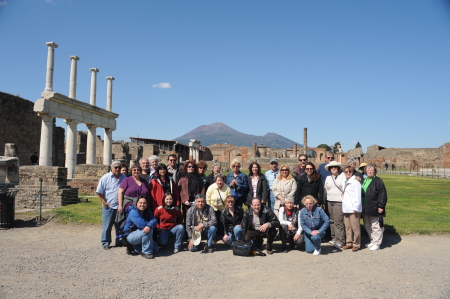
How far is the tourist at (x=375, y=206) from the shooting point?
675cm

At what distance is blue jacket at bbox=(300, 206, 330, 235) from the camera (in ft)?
21.2

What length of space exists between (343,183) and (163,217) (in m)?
3.66

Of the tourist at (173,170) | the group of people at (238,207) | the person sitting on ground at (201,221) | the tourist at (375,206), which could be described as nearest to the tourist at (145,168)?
the group of people at (238,207)

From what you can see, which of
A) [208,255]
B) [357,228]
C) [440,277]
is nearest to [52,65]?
[208,255]

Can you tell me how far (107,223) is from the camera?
22.4ft

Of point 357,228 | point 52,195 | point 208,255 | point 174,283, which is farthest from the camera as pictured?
point 52,195

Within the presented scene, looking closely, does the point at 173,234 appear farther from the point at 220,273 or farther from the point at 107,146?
the point at 107,146

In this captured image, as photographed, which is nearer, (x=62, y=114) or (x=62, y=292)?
(x=62, y=292)

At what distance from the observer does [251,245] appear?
6.32 metres

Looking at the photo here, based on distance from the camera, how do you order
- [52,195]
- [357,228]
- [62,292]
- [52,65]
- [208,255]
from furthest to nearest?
[52,65]
[52,195]
[357,228]
[208,255]
[62,292]

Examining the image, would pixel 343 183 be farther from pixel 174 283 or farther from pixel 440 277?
pixel 174 283

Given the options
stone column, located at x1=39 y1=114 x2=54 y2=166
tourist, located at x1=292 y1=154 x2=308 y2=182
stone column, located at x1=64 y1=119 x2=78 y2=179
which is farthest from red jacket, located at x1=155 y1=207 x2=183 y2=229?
stone column, located at x1=64 y1=119 x2=78 y2=179

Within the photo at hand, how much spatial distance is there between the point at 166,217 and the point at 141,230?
1.80ft

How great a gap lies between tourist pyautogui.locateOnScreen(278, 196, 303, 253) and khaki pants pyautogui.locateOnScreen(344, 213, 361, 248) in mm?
1003
